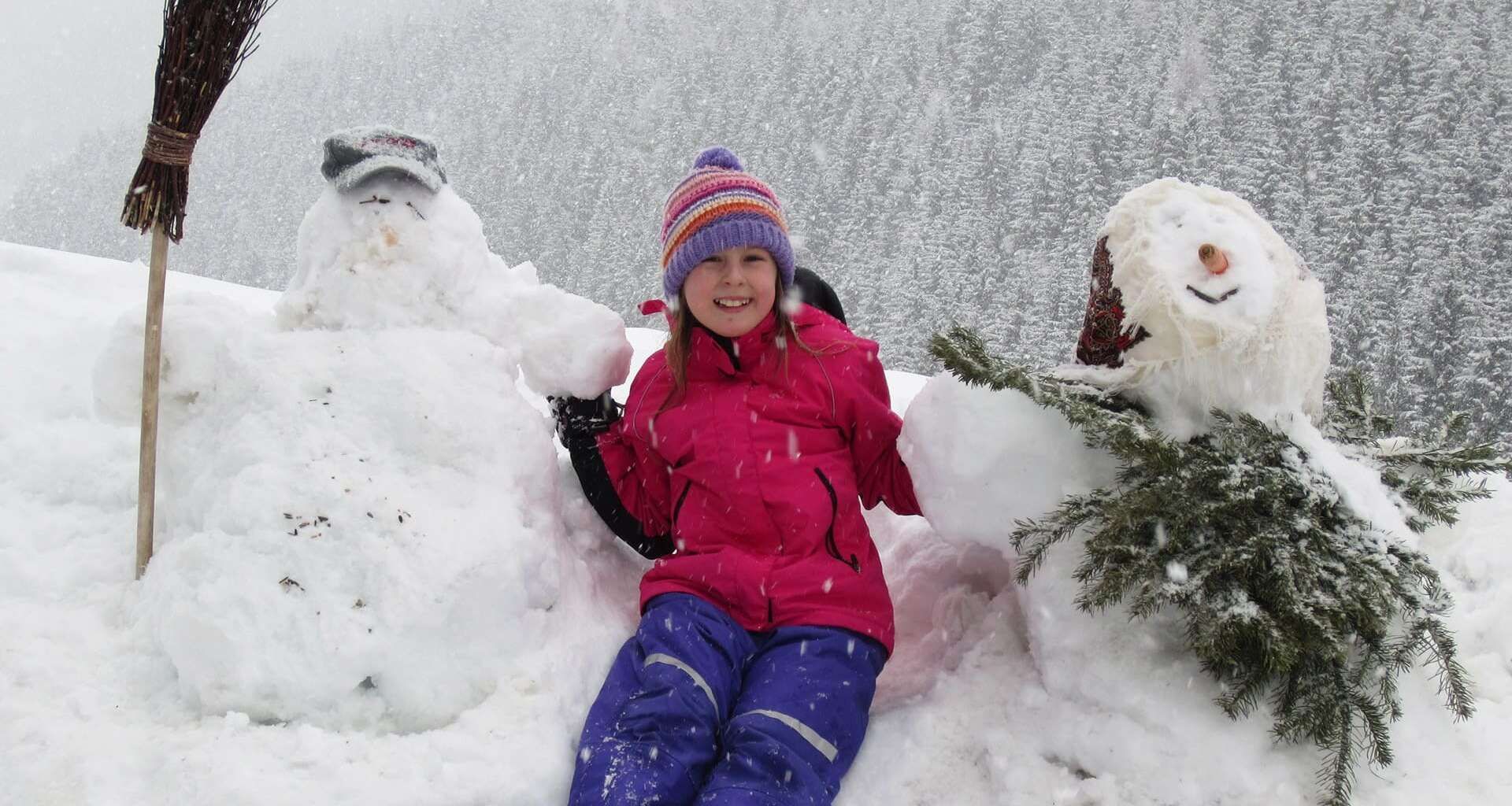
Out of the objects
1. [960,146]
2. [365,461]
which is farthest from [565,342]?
[960,146]

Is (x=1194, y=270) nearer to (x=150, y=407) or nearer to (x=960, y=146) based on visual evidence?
(x=150, y=407)

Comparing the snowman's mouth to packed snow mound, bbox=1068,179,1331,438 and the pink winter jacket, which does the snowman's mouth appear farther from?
the pink winter jacket

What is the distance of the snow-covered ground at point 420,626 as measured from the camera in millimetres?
1492

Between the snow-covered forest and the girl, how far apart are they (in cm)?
1647

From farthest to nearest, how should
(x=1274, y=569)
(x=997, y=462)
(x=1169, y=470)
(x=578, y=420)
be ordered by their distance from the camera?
(x=578, y=420)
(x=997, y=462)
(x=1169, y=470)
(x=1274, y=569)

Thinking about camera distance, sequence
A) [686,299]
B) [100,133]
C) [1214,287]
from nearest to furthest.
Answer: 1. [1214,287]
2. [686,299]
3. [100,133]

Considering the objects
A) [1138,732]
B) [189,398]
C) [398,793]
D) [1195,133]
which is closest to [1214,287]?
[1138,732]

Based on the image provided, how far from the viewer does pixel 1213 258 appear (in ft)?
5.34

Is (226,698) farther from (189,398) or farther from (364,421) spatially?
(189,398)

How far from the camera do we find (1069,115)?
36875mm

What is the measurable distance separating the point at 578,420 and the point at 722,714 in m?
0.89

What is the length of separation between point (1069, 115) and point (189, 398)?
40114mm

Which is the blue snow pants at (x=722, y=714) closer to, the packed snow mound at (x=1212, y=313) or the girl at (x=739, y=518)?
the girl at (x=739, y=518)

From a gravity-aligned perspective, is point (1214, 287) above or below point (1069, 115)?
below
